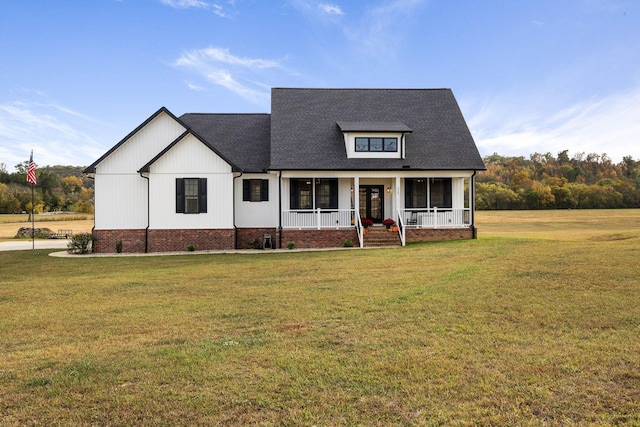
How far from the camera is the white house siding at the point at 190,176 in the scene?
62.0 feet

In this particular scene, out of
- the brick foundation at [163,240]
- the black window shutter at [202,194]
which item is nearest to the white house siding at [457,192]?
the brick foundation at [163,240]

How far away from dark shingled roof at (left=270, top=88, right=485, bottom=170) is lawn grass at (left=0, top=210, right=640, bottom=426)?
10353mm

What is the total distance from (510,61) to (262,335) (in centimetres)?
2911

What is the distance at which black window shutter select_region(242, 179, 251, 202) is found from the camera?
67.2ft

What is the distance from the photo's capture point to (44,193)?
7669 cm

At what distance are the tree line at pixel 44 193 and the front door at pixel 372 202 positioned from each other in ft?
204

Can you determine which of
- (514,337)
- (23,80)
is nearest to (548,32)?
(514,337)

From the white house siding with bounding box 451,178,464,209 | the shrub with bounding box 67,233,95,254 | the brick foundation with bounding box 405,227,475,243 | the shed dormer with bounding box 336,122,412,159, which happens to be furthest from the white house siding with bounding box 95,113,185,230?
the white house siding with bounding box 451,178,464,209

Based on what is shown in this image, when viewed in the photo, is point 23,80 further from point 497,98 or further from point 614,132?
point 614,132

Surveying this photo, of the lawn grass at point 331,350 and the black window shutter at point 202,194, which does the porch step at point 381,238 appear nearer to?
the black window shutter at point 202,194

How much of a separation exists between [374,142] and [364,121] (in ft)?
6.04

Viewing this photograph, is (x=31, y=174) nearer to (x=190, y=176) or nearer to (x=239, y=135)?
(x=190, y=176)

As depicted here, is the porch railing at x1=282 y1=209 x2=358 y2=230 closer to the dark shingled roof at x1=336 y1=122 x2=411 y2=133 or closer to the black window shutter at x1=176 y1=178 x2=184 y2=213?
the dark shingled roof at x1=336 y1=122 x2=411 y2=133

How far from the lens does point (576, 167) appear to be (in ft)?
260
